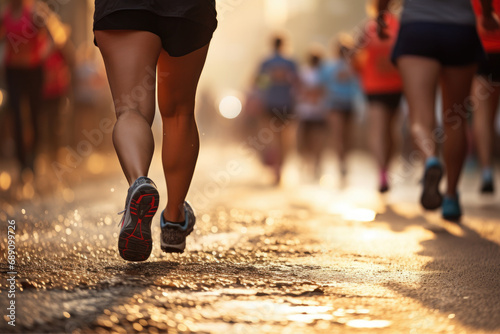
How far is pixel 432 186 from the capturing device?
4.70 m

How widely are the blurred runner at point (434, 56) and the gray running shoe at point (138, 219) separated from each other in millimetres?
2419

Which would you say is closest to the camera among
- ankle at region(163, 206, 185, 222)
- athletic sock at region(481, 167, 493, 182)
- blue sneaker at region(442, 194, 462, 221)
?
ankle at region(163, 206, 185, 222)

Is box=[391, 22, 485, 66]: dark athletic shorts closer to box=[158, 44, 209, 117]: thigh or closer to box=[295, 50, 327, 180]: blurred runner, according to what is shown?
box=[158, 44, 209, 117]: thigh

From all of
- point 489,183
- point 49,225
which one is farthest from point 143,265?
point 489,183

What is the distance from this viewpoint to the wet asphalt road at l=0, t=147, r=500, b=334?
2221 millimetres

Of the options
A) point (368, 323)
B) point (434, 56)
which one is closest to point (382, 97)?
point (434, 56)

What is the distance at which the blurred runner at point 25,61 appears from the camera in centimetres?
815

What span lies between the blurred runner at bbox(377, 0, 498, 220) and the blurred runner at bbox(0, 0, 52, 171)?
4.53 meters

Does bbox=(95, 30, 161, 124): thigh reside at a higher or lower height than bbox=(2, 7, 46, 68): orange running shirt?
lower

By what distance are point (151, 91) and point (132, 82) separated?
0.28ft

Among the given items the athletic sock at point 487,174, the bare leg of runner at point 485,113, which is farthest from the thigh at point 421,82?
the athletic sock at point 487,174

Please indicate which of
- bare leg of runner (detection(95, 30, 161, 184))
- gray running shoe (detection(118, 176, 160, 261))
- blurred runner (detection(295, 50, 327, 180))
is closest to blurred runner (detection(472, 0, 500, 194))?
bare leg of runner (detection(95, 30, 161, 184))

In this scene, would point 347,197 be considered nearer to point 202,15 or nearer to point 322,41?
point 202,15

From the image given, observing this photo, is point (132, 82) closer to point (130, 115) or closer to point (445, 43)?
point (130, 115)
